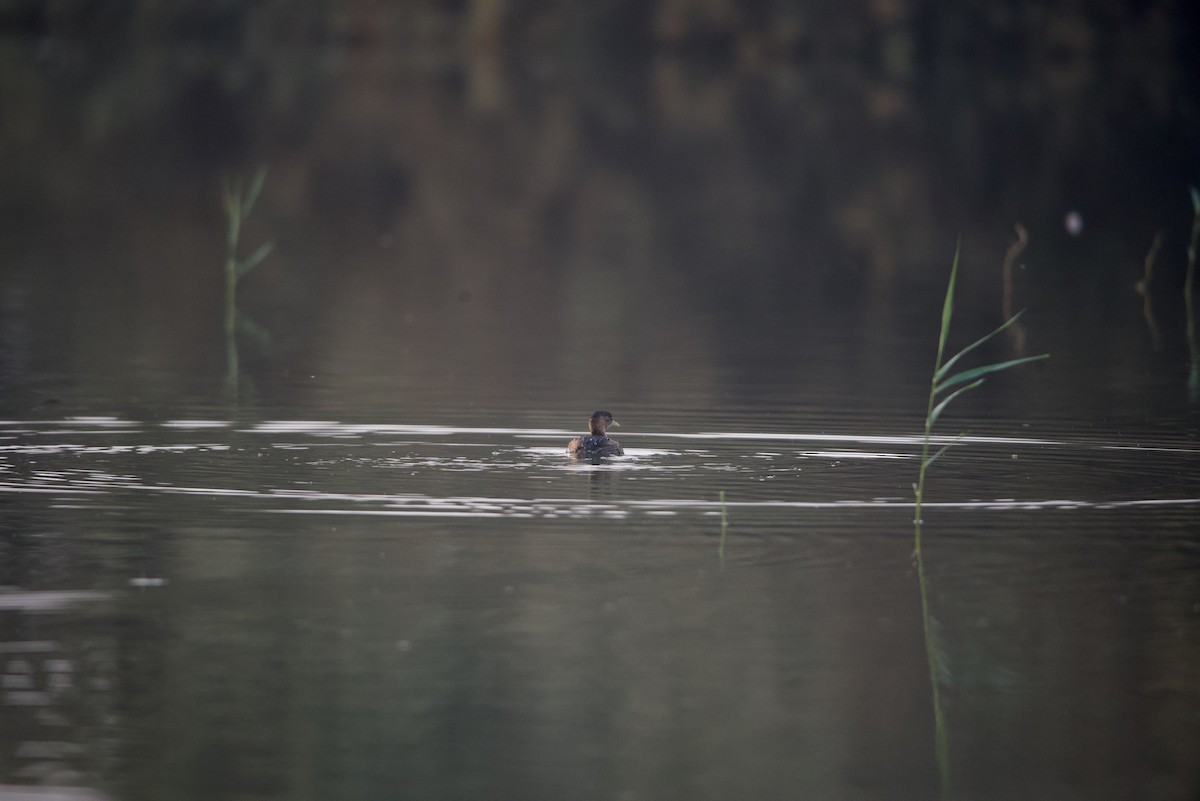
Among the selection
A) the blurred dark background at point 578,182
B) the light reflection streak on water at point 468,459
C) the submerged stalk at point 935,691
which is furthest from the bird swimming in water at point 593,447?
the blurred dark background at point 578,182

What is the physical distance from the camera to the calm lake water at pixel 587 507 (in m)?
8.31

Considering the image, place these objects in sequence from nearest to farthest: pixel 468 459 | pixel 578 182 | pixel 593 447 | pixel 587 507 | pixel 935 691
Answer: pixel 935 691
pixel 587 507
pixel 593 447
pixel 468 459
pixel 578 182

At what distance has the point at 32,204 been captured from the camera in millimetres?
37000

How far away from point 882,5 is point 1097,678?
63772mm

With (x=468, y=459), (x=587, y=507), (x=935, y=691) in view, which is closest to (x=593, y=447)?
(x=468, y=459)

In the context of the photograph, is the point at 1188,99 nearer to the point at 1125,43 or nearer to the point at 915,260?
the point at 1125,43

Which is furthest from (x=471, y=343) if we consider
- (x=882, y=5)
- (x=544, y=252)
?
(x=882, y=5)

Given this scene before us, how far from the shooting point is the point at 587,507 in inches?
494

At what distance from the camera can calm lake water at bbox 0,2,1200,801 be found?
8312mm

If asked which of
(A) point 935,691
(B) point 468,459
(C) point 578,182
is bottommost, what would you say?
(A) point 935,691

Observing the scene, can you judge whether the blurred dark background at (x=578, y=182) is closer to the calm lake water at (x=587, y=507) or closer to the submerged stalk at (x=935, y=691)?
the calm lake water at (x=587, y=507)

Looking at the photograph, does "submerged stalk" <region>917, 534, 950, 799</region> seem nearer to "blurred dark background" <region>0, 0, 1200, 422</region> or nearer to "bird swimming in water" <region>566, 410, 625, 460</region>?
"bird swimming in water" <region>566, 410, 625, 460</region>

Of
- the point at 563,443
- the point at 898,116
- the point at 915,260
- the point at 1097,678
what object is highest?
the point at 898,116

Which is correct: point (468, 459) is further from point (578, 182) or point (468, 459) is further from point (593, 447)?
point (578, 182)
